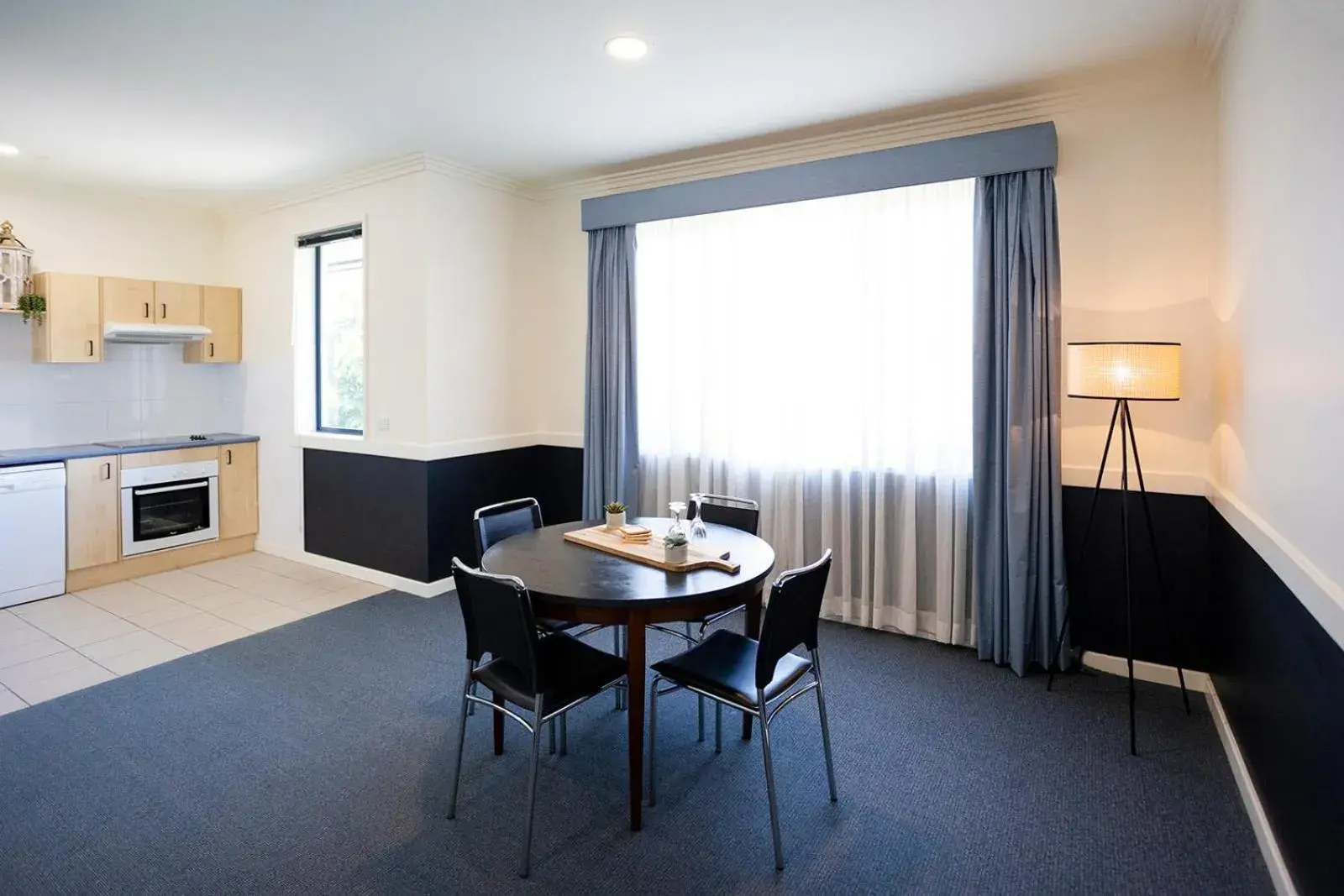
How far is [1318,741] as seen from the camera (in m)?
1.64

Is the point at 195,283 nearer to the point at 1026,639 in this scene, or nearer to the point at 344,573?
the point at 344,573

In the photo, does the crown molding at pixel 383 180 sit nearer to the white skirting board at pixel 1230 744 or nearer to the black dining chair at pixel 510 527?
the black dining chair at pixel 510 527

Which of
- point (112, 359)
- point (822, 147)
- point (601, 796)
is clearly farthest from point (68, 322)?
point (822, 147)

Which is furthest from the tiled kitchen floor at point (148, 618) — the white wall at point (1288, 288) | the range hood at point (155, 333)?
the white wall at point (1288, 288)

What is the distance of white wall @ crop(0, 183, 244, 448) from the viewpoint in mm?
4750

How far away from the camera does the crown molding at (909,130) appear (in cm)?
314

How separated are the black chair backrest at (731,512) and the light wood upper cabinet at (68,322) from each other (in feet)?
14.2

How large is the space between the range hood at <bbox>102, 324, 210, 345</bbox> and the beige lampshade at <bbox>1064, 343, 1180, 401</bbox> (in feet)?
18.6

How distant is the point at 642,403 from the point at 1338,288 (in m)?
3.49

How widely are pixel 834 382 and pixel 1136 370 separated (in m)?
1.49

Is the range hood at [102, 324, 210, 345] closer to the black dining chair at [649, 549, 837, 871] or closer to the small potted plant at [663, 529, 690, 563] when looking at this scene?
the small potted plant at [663, 529, 690, 563]

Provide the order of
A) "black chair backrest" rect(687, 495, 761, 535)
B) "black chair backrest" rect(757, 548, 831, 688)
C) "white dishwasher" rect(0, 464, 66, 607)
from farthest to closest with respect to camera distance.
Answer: "white dishwasher" rect(0, 464, 66, 607) < "black chair backrest" rect(687, 495, 761, 535) < "black chair backrest" rect(757, 548, 831, 688)

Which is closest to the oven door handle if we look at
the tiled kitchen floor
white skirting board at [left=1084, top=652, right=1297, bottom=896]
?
the tiled kitchen floor

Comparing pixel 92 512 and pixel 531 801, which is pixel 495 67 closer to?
pixel 531 801
